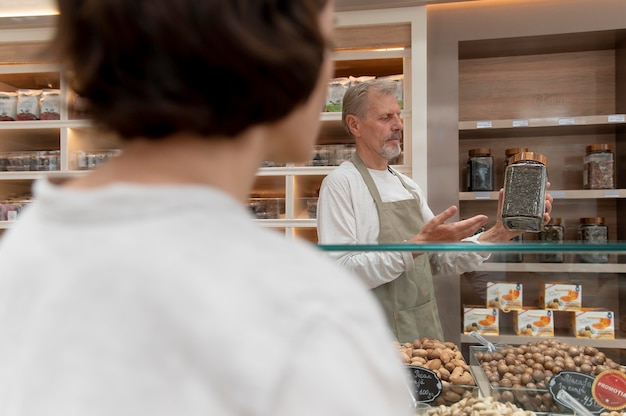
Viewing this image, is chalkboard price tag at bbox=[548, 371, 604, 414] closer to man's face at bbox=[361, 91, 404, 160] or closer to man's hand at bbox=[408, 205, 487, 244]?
man's hand at bbox=[408, 205, 487, 244]

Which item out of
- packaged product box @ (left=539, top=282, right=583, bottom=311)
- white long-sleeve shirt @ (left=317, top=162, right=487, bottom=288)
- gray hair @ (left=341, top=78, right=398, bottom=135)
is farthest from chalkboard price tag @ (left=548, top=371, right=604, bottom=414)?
gray hair @ (left=341, top=78, right=398, bottom=135)

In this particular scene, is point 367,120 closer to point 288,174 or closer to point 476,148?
point 288,174

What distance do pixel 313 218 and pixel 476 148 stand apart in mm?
901

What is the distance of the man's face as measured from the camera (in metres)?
1.84

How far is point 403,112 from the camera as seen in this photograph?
8.55ft

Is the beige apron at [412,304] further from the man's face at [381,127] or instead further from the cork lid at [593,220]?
the cork lid at [593,220]

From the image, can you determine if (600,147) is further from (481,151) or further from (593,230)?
(481,151)

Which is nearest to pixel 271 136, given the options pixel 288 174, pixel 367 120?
pixel 367 120

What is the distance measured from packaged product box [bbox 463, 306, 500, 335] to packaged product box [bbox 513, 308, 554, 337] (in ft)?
0.13

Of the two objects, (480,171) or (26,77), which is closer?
(480,171)

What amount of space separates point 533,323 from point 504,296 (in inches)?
3.5

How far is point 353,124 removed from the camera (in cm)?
190

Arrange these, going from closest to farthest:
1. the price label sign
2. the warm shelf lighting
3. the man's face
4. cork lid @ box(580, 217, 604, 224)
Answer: the price label sign → the man's face → cork lid @ box(580, 217, 604, 224) → the warm shelf lighting

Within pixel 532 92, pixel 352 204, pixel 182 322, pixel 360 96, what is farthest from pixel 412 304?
pixel 532 92
